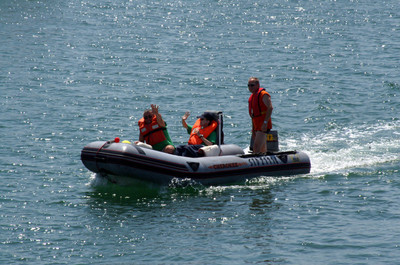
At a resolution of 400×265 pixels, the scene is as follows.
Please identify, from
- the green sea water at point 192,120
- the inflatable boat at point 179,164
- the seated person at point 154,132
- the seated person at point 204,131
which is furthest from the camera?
the seated person at point 204,131

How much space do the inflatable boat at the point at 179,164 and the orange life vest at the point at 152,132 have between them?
66 cm

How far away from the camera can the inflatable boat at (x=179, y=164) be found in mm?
11203

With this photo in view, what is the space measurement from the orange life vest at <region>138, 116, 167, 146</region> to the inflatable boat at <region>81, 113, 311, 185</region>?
0.66 meters

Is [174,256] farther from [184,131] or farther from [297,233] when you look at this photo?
[184,131]

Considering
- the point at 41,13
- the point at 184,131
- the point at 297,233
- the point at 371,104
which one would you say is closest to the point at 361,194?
the point at 297,233

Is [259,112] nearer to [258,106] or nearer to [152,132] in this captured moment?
[258,106]

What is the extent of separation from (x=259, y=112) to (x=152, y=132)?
79.2 inches

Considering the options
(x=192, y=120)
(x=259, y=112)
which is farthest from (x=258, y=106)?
(x=192, y=120)

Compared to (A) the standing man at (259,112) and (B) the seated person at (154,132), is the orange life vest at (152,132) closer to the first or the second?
(B) the seated person at (154,132)

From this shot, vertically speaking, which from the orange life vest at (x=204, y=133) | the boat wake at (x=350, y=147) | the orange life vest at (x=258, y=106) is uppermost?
the orange life vest at (x=258, y=106)

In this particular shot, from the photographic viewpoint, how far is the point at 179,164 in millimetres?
11523

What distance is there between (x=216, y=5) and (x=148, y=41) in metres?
11.1

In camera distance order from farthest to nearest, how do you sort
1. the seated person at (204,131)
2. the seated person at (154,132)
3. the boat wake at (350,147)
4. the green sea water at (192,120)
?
the boat wake at (350,147) < the seated person at (204,131) < the seated person at (154,132) < the green sea water at (192,120)

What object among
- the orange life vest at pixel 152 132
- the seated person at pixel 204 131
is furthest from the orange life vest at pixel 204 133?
the orange life vest at pixel 152 132
